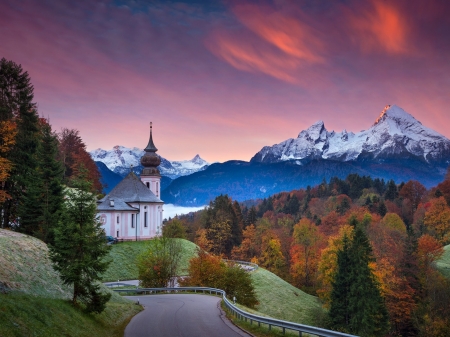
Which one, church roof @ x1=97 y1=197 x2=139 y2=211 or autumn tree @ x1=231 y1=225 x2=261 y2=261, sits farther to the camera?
autumn tree @ x1=231 y1=225 x2=261 y2=261

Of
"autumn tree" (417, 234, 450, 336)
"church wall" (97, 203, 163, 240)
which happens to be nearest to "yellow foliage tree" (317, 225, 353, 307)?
"autumn tree" (417, 234, 450, 336)

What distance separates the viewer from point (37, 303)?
21.2 meters

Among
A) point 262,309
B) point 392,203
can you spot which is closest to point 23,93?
point 262,309

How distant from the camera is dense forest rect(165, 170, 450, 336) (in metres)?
53.2

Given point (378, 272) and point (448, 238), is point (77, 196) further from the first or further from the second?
point (448, 238)

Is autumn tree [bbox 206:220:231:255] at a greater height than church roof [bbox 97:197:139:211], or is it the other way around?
church roof [bbox 97:197:139:211]

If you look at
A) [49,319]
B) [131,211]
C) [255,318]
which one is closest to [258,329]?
[255,318]

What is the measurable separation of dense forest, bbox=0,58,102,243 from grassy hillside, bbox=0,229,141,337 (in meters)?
7.58

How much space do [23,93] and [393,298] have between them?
2173 inches

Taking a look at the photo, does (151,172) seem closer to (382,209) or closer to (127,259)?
(127,259)

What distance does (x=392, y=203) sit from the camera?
14425 centimetres

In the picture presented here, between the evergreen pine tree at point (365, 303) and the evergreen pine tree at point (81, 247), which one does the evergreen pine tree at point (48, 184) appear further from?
the evergreen pine tree at point (365, 303)

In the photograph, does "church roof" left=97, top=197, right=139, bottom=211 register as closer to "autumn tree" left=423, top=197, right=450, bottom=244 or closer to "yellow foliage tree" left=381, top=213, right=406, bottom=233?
"yellow foliage tree" left=381, top=213, right=406, bottom=233

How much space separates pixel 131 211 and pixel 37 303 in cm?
6022
